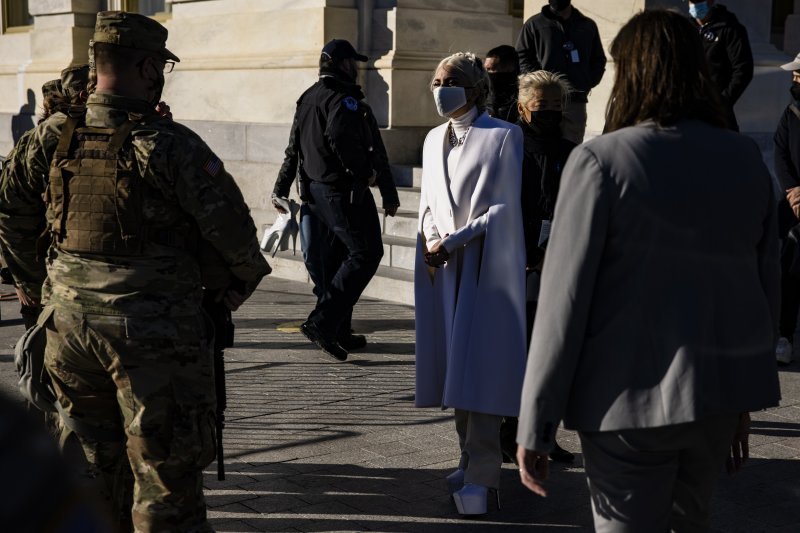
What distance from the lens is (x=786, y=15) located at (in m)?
16.2

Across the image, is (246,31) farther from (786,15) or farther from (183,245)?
(183,245)

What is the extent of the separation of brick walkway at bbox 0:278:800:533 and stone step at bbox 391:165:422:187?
3.43m

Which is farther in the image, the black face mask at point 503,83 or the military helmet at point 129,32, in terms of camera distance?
the black face mask at point 503,83

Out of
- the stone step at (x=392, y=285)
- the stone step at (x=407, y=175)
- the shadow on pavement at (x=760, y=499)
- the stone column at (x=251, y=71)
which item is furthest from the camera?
the stone column at (x=251, y=71)

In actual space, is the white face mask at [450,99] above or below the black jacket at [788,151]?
above

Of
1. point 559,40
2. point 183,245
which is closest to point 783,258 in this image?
point 559,40

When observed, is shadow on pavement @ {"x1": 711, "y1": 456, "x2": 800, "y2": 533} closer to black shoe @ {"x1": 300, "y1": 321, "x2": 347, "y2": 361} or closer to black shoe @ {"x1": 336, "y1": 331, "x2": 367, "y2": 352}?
black shoe @ {"x1": 300, "y1": 321, "x2": 347, "y2": 361}

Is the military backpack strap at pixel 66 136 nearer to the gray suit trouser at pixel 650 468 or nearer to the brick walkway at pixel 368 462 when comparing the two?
the brick walkway at pixel 368 462

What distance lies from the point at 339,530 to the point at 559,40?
5.51m

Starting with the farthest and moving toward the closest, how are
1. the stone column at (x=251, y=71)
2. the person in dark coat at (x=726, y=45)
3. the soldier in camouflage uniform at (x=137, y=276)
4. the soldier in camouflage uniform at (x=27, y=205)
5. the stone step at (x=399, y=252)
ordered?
1. the stone column at (x=251, y=71)
2. the stone step at (x=399, y=252)
3. the person in dark coat at (x=726, y=45)
4. the soldier in camouflage uniform at (x=27, y=205)
5. the soldier in camouflage uniform at (x=137, y=276)

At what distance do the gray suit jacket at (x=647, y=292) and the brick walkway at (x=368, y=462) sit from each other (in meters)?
2.00

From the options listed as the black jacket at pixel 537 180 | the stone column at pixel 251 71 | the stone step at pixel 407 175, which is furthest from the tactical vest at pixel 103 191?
the stone column at pixel 251 71

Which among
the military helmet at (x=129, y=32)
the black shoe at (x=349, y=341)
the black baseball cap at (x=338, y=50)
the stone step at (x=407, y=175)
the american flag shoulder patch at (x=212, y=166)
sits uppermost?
the military helmet at (x=129, y=32)

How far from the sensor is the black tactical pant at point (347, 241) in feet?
25.7
